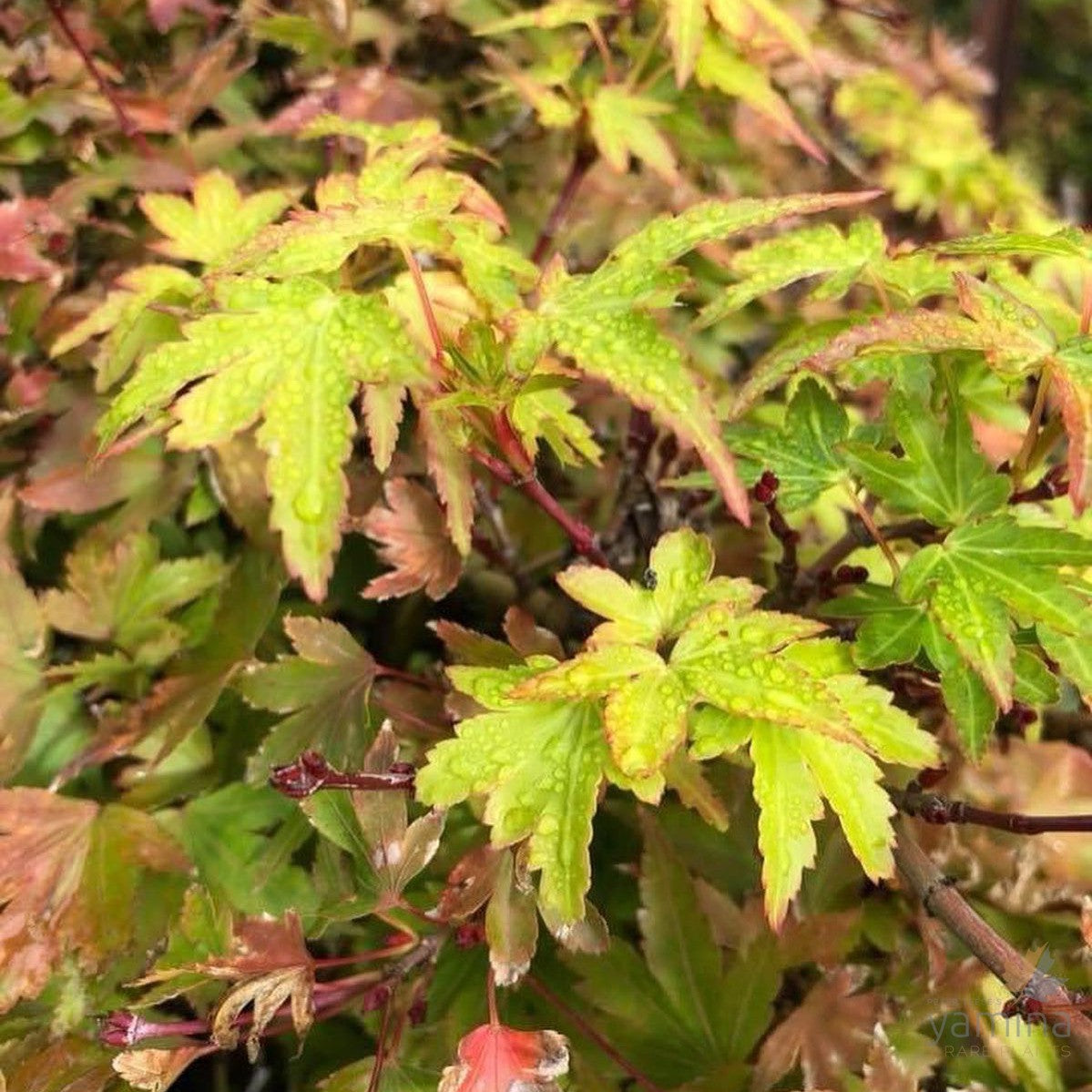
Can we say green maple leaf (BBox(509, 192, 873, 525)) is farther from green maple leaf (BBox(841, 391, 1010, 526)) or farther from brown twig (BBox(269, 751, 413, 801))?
brown twig (BBox(269, 751, 413, 801))

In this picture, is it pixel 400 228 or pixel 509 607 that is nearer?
pixel 400 228

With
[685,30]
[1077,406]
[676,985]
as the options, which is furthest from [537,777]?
[685,30]

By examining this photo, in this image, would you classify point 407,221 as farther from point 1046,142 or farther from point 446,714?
point 1046,142

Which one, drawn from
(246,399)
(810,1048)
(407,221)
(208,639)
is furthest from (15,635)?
(810,1048)

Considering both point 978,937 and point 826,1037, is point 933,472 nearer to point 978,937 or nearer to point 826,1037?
point 978,937

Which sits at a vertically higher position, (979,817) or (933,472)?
(933,472)

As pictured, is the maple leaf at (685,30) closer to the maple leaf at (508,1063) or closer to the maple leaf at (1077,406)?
the maple leaf at (1077,406)

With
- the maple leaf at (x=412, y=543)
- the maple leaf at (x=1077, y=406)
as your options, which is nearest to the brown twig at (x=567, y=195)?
the maple leaf at (x=412, y=543)
